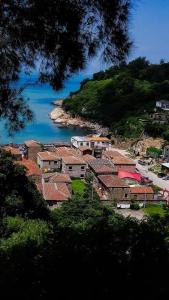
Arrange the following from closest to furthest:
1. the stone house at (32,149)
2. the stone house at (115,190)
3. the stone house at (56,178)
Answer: the stone house at (115,190)
the stone house at (56,178)
the stone house at (32,149)

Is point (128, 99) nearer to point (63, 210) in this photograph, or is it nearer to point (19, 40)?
point (63, 210)

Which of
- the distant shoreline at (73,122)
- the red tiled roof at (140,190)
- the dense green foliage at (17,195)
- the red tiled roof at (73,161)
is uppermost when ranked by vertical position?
the dense green foliage at (17,195)

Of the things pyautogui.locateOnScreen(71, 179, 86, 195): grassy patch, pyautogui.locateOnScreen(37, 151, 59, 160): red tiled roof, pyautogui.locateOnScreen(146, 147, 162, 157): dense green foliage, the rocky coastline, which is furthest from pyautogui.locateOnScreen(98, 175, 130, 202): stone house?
the rocky coastline

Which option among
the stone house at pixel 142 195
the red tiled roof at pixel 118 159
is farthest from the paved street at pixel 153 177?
the stone house at pixel 142 195

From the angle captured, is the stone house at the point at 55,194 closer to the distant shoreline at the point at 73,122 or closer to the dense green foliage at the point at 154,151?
the dense green foliage at the point at 154,151

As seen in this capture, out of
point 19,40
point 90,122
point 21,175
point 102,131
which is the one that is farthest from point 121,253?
point 90,122

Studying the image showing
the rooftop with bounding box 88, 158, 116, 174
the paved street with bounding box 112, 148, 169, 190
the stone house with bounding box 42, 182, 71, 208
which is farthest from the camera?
the paved street with bounding box 112, 148, 169, 190

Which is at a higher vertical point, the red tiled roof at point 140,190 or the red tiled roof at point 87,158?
the red tiled roof at point 87,158

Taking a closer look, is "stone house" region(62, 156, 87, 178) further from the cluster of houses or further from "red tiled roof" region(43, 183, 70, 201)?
"red tiled roof" region(43, 183, 70, 201)
